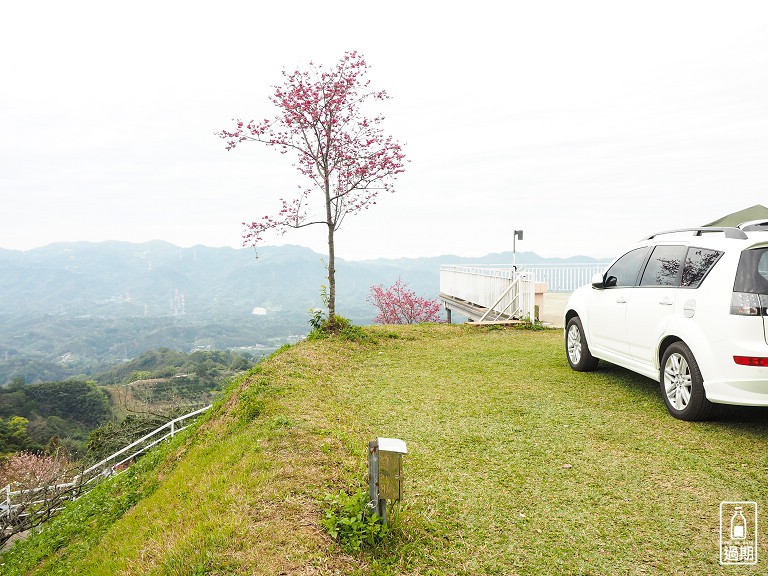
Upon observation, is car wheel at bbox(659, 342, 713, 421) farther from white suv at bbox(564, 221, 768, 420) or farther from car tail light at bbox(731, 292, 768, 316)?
car tail light at bbox(731, 292, 768, 316)

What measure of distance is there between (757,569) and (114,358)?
539 feet

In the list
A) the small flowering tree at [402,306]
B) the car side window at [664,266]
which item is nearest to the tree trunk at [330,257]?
the car side window at [664,266]

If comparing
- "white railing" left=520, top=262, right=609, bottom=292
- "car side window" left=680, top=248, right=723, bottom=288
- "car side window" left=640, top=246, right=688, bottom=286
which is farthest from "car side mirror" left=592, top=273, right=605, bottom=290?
"white railing" left=520, top=262, right=609, bottom=292

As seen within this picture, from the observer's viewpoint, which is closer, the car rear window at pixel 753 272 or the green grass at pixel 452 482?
the green grass at pixel 452 482

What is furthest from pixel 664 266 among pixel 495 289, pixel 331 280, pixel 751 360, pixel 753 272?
pixel 495 289

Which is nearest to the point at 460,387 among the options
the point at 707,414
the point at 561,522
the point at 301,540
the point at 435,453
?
the point at 435,453

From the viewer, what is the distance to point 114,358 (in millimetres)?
145875

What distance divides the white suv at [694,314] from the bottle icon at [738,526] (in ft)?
4.77

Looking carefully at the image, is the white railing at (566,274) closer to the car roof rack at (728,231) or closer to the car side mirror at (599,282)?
the car side mirror at (599,282)

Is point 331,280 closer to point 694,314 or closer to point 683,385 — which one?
point 683,385

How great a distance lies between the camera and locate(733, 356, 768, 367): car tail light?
14.6 ft

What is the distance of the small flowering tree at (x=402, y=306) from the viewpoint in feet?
95.8

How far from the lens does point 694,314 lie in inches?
196

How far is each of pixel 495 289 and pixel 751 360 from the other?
36.0 ft
